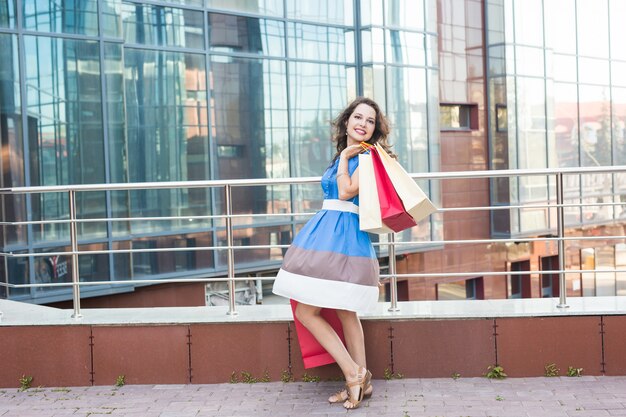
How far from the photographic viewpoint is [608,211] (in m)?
24.3

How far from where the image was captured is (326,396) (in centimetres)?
574

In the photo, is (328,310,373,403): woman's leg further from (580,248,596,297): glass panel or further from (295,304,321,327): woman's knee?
(580,248,596,297): glass panel

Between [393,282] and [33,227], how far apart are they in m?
7.52

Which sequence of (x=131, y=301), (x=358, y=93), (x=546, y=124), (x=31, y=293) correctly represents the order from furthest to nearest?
(x=546, y=124), (x=358, y=93), (x=131, y=301), (x=31, y=293)

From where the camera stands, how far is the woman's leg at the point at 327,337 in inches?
212

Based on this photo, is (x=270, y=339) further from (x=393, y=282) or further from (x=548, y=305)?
(x=548, y=305)

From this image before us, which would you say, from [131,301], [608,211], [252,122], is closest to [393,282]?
[131,301]

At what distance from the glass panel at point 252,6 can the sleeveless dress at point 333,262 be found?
10.5 metres

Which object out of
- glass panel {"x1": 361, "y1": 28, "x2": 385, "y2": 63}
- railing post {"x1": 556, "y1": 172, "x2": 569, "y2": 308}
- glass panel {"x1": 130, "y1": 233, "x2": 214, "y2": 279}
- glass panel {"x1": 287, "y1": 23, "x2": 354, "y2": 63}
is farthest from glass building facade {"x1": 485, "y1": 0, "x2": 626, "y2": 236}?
railing post {"x1": 556, "y1": 172, "x2": 569, "y2": 308}

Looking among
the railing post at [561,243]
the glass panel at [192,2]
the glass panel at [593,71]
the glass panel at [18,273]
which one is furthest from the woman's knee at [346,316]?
the glass panel at [593,71]

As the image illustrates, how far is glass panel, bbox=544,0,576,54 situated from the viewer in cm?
2271

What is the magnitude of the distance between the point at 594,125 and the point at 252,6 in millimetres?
13556

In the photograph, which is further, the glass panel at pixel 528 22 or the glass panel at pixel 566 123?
the glass panel at pixel 566 123

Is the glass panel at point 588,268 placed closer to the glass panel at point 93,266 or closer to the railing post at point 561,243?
the glass panel at point 93,266
